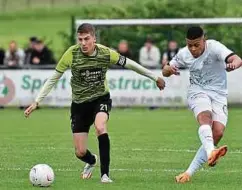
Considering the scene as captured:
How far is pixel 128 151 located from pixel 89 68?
3.94 meters

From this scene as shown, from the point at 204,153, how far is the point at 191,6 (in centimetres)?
2314

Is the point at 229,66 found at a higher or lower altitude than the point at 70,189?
higher

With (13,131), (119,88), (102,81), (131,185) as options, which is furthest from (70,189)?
(119,88)

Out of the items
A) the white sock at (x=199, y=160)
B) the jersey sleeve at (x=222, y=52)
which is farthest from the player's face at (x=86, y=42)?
the white sock at (x=199, y=160)

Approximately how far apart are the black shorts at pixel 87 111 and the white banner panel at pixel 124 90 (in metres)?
15.1

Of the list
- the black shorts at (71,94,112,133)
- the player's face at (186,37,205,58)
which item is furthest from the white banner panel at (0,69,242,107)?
the player's face at (186,37,205,58)

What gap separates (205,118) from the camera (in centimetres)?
1284

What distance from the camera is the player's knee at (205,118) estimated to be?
12.8 m

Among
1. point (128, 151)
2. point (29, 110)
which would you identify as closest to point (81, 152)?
point (29, 110)

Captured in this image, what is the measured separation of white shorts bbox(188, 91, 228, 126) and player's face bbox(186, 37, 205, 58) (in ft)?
1.82

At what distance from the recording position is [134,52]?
3206 cm

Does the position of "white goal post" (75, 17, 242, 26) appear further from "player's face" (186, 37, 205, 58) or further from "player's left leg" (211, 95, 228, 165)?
"player's face" (186, 37, 205, 58)

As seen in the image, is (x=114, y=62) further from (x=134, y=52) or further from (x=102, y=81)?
(x=134, y=52)

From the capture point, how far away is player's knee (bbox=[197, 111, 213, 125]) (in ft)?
42.0
